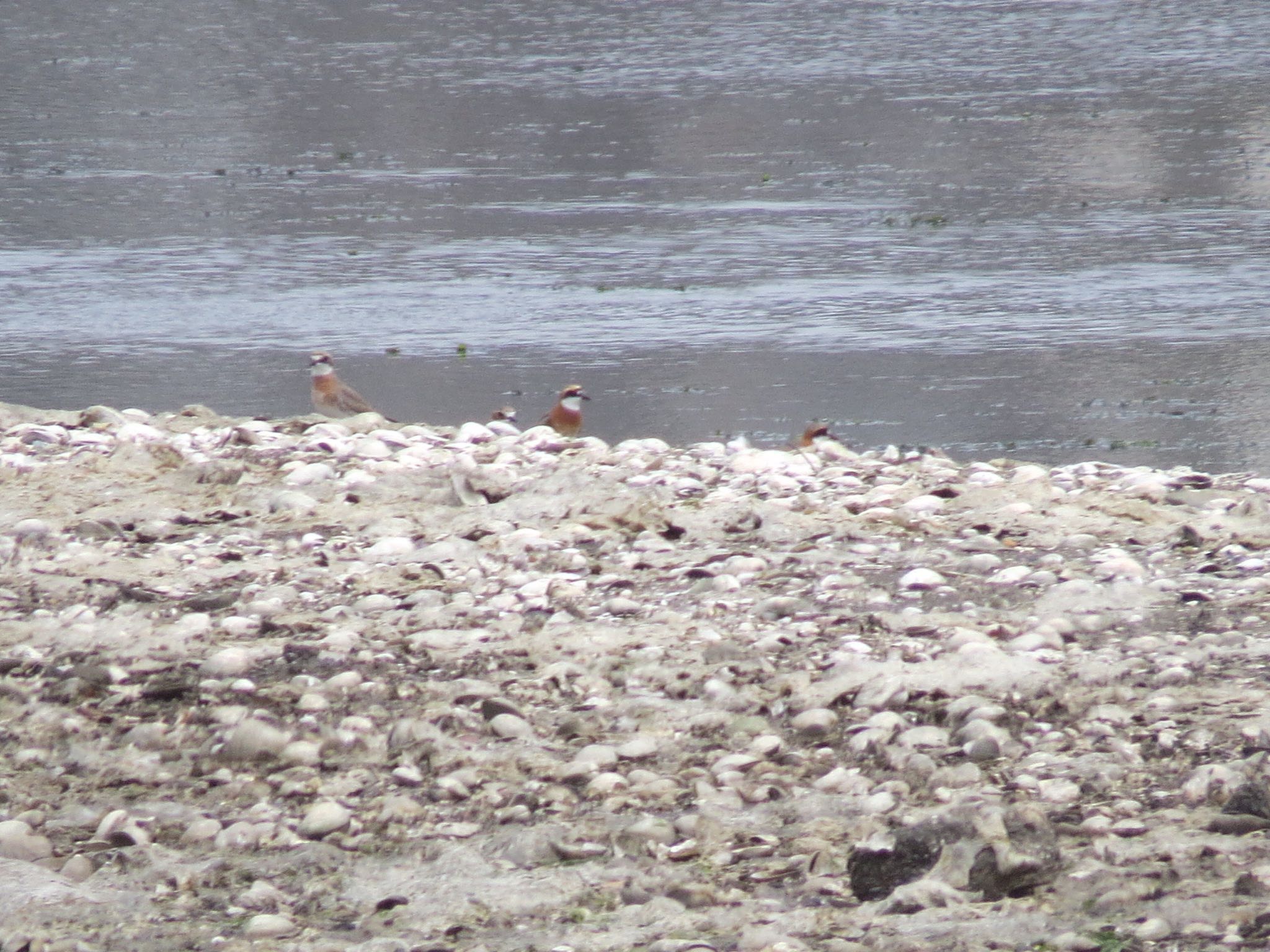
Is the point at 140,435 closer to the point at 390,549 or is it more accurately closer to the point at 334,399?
the point at 334,399

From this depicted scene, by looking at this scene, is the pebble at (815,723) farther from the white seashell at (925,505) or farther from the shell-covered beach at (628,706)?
the white seashell at (925,505)

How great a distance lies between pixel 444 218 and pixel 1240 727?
10.0 m

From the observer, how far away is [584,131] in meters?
16.9

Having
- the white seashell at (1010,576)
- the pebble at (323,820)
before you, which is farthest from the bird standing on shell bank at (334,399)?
the pebble at (323,820)

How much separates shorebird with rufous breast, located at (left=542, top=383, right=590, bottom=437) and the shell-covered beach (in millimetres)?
1047

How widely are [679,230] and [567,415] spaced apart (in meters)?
4.92

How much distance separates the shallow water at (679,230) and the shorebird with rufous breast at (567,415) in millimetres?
453

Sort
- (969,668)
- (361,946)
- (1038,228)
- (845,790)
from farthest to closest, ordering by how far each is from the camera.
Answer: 1. (1038,228)
2. (969,668)
3. (845,790)
4. (361,946)

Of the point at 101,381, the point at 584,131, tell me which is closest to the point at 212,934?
the point at 101,381

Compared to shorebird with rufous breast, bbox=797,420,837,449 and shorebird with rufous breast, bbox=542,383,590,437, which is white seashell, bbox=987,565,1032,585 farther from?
shorebird with rufous breast, bbox=542,383,590,437

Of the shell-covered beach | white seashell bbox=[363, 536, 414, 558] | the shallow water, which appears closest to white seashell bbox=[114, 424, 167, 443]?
the shell-covered beach

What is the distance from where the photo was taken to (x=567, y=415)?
840 cm

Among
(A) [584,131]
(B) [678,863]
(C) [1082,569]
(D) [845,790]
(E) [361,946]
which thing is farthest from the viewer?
(A) [584,131]

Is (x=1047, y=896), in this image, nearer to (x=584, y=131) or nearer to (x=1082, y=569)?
(x=1082, y=569)
